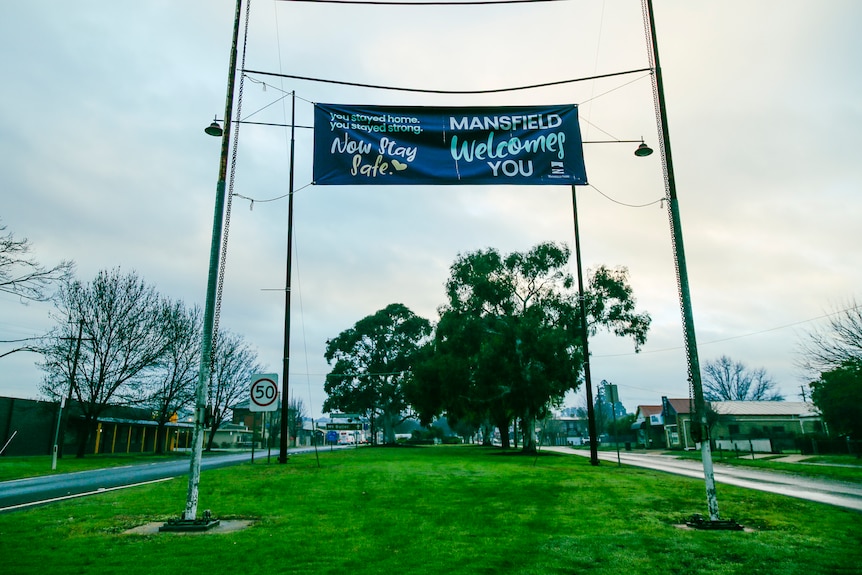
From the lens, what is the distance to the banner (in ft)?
32.6

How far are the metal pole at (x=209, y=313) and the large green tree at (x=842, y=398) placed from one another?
3545cm

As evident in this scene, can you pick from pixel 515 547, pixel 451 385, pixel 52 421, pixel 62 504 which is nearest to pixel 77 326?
pixel 52 421

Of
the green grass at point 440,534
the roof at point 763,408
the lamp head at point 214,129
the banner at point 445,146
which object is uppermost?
the lamp head at point 214,129

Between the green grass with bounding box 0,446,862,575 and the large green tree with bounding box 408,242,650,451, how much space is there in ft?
66.2

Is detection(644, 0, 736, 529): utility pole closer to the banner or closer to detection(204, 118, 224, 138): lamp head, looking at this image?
the banner

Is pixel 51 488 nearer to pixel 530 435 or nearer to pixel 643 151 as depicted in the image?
pixel 643 151

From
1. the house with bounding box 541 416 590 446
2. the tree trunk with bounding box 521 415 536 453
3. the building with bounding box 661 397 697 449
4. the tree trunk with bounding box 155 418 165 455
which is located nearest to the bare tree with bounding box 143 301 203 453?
the tree trunk with bounding box 155 418 165 455

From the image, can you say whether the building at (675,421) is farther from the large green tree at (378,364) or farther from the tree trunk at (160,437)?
the tree trunk at (160,437)

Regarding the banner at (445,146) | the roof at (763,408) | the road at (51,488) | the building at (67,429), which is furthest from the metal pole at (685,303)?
the roof at (763,408)

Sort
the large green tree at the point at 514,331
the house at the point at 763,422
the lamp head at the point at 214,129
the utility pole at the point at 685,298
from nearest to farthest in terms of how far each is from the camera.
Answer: the utility pole at the point at 685,298 → the lamp head at the point at 214,129 → the large green tree at the point at 514,331 → the house at the point at 763,422

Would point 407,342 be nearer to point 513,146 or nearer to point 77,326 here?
point 77,326

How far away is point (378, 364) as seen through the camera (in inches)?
2908

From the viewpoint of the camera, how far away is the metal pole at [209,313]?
9.04 m

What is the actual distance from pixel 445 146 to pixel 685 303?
205 inches
